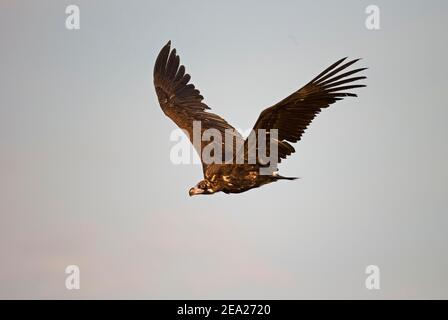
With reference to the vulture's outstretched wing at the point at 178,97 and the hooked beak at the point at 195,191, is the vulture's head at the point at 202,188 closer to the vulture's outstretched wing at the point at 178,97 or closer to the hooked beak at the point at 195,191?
the hooked beak at the point at 195,191

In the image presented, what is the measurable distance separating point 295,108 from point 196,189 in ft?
10.1

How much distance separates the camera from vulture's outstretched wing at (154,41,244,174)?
687 inches

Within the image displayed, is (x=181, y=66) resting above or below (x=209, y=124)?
above

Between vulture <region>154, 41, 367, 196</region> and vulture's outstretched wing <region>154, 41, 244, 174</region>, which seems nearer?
vulture <region>154, 41, 367, 196</region>

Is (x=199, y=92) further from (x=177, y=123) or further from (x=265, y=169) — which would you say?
(x=265, y=169)

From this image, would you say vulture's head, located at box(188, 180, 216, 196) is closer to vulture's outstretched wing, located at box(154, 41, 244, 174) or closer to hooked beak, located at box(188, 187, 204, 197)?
hooked beak, located at box(188, 187, 204, 197)

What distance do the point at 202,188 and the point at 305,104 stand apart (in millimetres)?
3125

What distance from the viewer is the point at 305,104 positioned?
14.9m

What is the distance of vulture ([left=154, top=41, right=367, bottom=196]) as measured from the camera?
14648 mm

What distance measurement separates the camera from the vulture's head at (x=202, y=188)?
638 inches

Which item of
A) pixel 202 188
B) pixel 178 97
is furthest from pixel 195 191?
pixel 178 97

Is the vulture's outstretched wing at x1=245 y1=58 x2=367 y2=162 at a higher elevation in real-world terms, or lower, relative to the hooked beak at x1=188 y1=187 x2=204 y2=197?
higher
